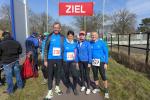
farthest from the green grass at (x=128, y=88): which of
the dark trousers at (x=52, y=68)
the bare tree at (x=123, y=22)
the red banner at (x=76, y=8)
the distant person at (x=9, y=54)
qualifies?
the bare tree at (x=123, y=22)

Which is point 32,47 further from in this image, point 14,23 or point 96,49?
point 96,49

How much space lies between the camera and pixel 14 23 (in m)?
9.06

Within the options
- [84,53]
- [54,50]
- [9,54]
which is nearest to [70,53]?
[84,53]

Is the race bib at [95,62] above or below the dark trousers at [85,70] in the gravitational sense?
above

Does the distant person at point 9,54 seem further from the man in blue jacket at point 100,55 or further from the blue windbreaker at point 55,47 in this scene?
the man in blue jacket at point 100,55

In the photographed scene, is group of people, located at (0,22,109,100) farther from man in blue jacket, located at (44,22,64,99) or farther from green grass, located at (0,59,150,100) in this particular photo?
green grass, located at (0,59,150,100)

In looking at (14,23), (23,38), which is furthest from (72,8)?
(14,23)

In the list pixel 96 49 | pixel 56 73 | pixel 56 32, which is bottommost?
pixel 56 73

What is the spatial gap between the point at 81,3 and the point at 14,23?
288 inches

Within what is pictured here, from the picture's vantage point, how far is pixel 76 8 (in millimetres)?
15500

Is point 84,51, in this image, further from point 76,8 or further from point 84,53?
point 76,8

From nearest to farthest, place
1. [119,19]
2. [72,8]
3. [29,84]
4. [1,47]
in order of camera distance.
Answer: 1. [1,47]
2. [29,84]
3. [72,8]
4. [119,19]

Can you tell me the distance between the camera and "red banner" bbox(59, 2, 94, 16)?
1552 cm

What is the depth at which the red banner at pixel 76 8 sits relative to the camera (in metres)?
15.5
